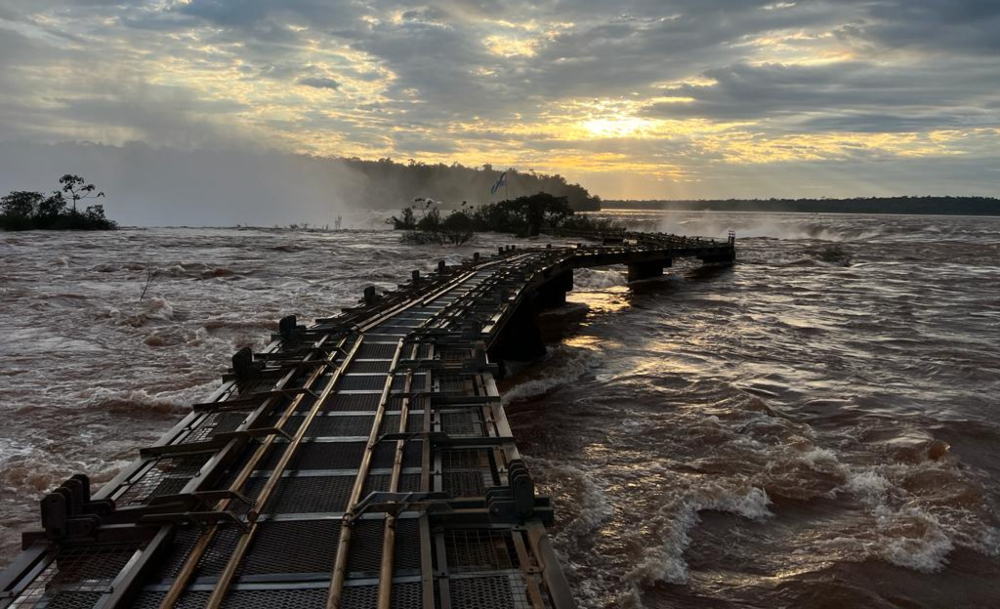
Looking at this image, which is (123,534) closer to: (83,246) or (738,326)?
(738,326)

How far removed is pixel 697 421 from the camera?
1338 centimetres

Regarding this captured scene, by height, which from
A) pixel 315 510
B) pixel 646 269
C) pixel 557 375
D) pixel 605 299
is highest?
pixel 646 269

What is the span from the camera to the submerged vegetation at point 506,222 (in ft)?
213

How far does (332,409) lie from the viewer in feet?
29.0

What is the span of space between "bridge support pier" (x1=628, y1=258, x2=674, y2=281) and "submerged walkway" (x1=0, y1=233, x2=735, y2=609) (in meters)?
29.8

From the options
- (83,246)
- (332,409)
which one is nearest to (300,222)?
(83,246)

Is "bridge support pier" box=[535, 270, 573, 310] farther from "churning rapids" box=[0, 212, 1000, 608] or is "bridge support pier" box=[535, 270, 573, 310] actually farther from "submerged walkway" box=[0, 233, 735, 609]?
"submerged walkway" box=[0, 233, 735, 609]

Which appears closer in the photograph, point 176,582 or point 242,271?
point 176,582

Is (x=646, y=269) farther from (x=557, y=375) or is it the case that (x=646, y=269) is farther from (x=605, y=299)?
(x=557, y=375)

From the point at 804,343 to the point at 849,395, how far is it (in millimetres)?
6277

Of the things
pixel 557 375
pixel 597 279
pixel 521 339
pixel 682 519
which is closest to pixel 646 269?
pixel 597 279

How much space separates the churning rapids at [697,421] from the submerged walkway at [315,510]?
250 cm

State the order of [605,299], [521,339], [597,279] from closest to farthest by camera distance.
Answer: [521,339], [605,299], [597,279]

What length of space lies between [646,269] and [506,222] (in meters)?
39.2
